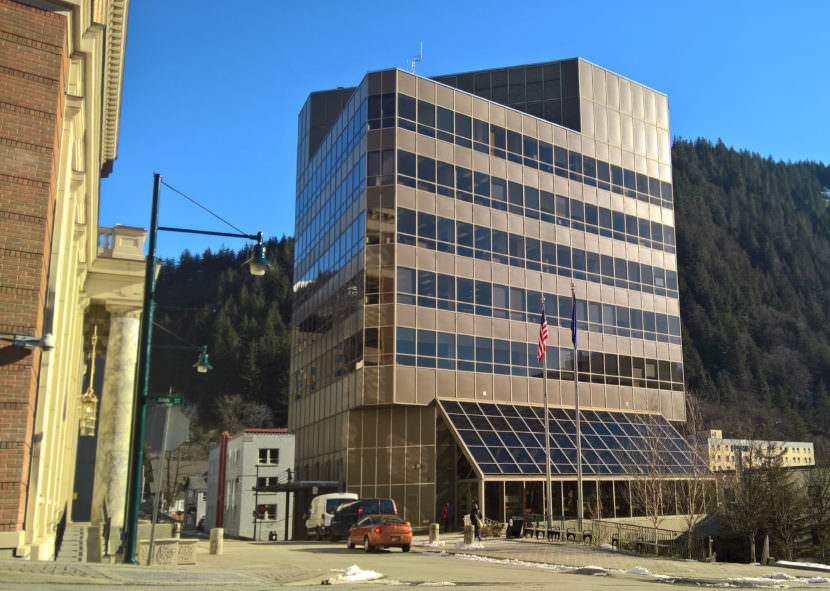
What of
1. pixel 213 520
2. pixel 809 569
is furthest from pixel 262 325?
pixel 809 569

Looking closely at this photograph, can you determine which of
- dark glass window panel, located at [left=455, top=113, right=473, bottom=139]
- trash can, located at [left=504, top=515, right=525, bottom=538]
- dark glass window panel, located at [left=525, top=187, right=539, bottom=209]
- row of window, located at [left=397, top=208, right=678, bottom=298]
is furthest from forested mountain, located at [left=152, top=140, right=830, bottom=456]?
trash can, located at [left=504, top=515, right=525, bottom=538]

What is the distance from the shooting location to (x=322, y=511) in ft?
126

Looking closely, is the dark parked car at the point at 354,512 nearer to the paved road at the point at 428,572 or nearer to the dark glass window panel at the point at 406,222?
the paved road at the point at 428,572

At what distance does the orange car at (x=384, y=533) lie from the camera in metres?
27.0

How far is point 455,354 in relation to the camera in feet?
149

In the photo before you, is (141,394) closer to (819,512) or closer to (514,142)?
(819,512)

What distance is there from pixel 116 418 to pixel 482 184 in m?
28.9

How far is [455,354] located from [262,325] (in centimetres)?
11610

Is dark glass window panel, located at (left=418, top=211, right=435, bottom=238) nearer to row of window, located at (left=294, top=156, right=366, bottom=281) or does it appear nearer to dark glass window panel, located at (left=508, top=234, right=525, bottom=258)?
row of window, located at (left=294, top=156, right=366, bottom=281)

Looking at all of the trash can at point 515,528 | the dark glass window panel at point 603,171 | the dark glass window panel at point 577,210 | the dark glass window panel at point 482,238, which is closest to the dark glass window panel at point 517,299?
the dark glass window panel at point 482,238

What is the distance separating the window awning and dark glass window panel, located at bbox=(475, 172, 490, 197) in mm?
12738

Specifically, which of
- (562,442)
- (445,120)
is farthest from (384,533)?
(445,120)

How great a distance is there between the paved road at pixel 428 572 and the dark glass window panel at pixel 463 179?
23.6 metres

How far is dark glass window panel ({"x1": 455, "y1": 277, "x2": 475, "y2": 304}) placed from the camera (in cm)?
4622
